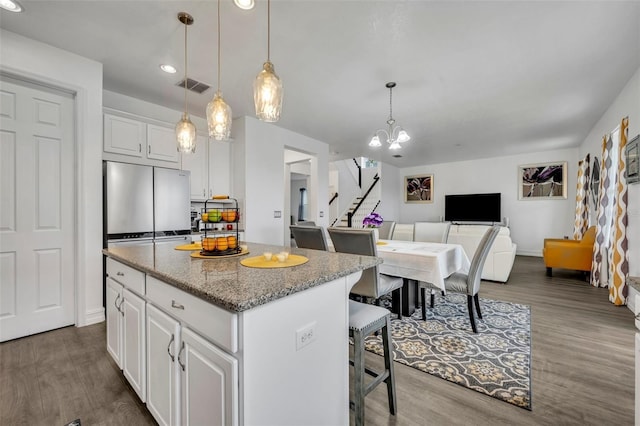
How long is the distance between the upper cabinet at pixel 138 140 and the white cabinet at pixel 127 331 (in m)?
1.79

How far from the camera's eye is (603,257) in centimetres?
398

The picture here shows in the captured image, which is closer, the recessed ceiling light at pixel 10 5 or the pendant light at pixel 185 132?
the recessed ceiling light at pixel 10 5

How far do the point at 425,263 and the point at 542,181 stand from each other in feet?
21.6

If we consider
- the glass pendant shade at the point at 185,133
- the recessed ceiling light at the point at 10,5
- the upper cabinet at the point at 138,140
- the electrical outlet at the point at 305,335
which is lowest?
the electrical outlet at the point at 305,335

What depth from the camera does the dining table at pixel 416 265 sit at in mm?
→ 2561

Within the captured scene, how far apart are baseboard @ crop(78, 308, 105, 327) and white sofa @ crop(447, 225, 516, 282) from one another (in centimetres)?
467

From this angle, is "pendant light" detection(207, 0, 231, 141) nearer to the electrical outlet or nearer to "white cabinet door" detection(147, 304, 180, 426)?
"white cabinet door" detection(147, 304, 180, 426)

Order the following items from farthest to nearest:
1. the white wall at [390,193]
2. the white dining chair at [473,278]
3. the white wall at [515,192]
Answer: the white wall at [390,193]
the white wall at [515,192]
the white dining chair at [473,278]

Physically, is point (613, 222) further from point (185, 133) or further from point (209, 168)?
point (209, 168)

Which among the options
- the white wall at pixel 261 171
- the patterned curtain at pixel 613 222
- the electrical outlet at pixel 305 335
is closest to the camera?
the electrical outlet at pixel 305 335

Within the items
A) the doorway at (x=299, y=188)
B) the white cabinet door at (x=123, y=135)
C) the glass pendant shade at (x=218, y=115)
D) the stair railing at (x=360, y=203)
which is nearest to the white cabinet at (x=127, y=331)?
the glass pendant shade at (x=218, y=115)

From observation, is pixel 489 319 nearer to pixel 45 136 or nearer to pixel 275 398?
pixel 275 398

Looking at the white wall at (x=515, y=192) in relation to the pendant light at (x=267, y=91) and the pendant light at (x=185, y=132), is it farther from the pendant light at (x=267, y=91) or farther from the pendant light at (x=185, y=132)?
the pendant light at (x=267, y=91)

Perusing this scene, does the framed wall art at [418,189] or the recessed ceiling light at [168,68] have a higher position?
the recessed ceiling light at [168,68]
